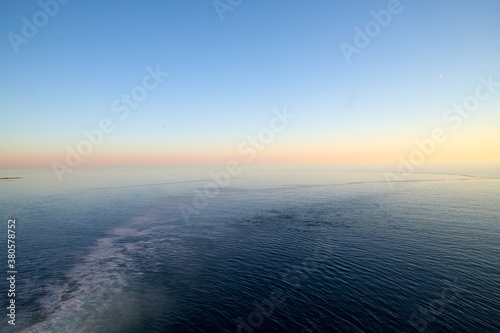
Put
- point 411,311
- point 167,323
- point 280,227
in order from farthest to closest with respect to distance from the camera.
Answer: point 280,227, point 411,311, point 167,323

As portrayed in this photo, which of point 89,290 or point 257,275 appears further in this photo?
point 257,275

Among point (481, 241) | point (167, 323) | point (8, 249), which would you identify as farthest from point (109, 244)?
point (481, 241)

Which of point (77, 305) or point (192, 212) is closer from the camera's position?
point (77, 305)

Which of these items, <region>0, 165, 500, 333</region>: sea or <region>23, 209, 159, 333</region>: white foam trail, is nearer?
<region>23, 209, 159, 333</region>: white foam trail

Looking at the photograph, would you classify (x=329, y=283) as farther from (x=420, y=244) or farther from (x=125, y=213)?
(x=125, y=213)

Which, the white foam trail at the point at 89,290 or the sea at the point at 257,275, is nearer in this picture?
the white foam trail at the point at 89,290

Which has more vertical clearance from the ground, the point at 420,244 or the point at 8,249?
the point at 8,249

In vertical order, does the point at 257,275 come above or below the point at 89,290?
below

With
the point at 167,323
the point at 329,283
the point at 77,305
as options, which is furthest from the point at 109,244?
the point at 329,283

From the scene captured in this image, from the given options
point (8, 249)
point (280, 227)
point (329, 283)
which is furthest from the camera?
point (280, 227)
